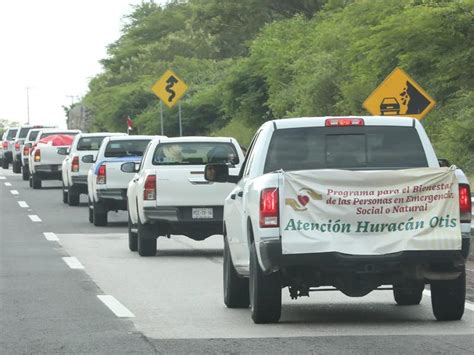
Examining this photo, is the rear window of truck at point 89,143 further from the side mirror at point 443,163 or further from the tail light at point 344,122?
the tail light at point 344,122

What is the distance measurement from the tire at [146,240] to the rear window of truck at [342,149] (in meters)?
8.44

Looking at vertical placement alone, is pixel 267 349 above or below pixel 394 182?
below

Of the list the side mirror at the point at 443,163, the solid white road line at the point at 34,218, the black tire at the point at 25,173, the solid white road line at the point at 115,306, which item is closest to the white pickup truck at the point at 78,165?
the solid white road line at the point at 34,218

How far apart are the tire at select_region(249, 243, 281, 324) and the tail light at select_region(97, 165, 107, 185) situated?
1544 centimetres

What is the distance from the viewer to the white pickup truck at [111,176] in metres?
27.6

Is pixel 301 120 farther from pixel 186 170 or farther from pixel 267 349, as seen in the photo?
pixel 186 170

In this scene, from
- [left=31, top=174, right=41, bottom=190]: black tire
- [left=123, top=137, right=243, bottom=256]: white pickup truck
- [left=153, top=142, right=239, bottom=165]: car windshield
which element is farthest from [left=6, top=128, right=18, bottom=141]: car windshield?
[left=123, top=137, right=243, bottom=256]: white pickup truck

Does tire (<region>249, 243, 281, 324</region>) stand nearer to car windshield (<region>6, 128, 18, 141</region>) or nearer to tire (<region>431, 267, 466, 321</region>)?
tire (<region>431, 267, 466, 321</region>)

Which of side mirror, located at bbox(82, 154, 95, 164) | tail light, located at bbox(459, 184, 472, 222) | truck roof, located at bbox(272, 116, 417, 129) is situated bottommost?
side mirror, located at bbox(82, 154, 95, 164)

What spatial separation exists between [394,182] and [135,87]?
68502 mm

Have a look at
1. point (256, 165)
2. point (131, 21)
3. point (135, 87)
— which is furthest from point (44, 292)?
point (131, 21)

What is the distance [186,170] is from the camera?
20.7 m

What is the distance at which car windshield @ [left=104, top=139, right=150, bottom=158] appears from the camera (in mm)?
28562

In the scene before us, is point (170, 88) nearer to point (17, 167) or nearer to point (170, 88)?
point (170, 88)
